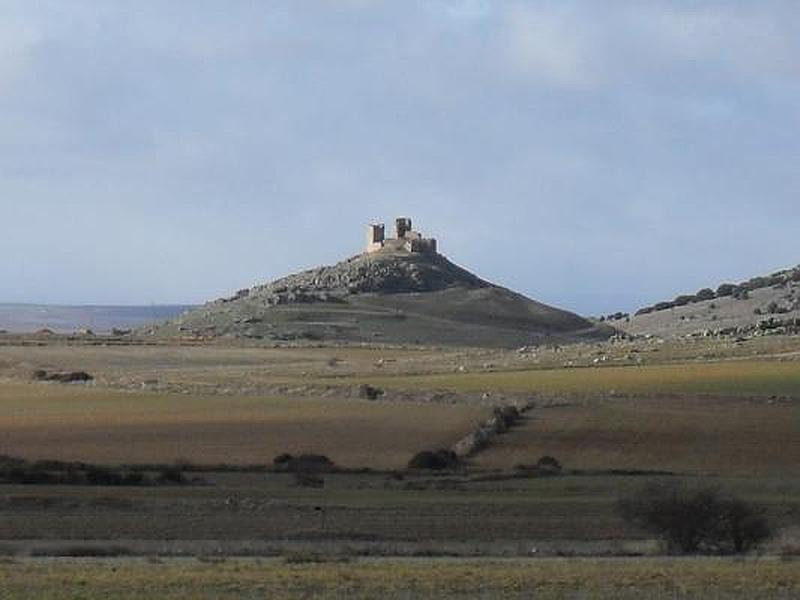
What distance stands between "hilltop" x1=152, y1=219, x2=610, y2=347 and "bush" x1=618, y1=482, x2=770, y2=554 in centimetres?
11642

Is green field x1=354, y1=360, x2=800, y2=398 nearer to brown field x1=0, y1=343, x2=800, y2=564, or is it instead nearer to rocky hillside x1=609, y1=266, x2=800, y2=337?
brown field x1=0, y1=343, x2=800, y2=564

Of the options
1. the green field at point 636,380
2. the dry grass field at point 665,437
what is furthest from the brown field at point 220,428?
the green field at point 636,380

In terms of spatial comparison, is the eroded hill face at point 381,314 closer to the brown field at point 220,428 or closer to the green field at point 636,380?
the green field at point 636,380

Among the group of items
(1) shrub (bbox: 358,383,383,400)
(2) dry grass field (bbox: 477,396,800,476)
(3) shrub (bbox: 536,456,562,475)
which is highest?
(1) shrub (bbox: 358,383,383,400)

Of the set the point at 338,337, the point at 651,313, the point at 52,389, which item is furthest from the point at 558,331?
the point at 52,389

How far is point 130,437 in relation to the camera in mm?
52312

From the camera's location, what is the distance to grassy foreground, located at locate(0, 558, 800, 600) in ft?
63.3

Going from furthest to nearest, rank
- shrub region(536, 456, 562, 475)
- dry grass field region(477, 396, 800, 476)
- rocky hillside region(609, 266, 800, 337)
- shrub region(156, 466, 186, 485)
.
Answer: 1. rocky hillside region(609, 266, 800, 337)
2. dry grass field region(477, 396, 800, 476)
3. shrub region(536, 456, 562, 475)
4. shrub region(156, 466, 186, 485)

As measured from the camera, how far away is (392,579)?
2075 centimetres

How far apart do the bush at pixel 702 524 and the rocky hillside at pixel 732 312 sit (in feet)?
262

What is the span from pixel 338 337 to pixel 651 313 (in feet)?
143

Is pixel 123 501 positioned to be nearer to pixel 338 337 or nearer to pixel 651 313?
pixel 338 337

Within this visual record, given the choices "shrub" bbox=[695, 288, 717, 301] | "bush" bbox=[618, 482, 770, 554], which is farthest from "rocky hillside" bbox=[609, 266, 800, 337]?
"bush" bbox=[618, 482, 770, 554]

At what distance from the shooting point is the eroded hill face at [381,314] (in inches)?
6112
